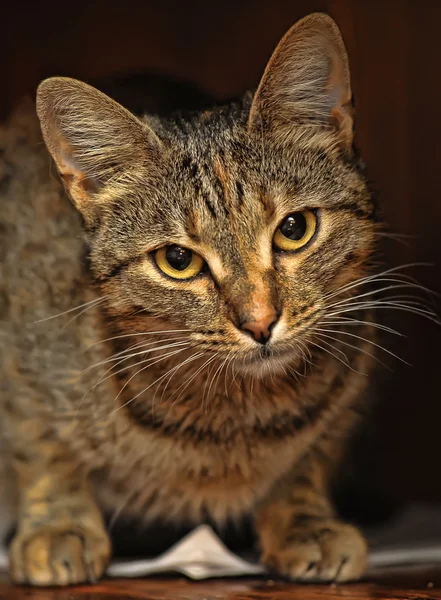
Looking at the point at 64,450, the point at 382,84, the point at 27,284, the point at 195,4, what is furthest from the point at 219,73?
the point at 64,450

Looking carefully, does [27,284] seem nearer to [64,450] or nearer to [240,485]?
[64,450]

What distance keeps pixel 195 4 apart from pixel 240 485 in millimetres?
977

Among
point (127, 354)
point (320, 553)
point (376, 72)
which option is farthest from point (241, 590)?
point (376, 72)

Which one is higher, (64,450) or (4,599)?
(64,450)

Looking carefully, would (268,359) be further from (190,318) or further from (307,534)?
(307,534)

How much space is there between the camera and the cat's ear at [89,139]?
1344 mm

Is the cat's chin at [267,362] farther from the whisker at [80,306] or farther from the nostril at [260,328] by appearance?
the whisker at [80,306]

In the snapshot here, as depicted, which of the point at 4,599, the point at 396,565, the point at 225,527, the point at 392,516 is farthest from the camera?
the point at 392,516

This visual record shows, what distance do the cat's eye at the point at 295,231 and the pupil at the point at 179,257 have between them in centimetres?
13

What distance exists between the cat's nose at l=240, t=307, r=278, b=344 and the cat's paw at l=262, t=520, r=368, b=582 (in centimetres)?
42

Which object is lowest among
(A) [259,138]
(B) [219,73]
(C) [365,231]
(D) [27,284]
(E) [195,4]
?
(D) [27,284]

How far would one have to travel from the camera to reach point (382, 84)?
1817 mm

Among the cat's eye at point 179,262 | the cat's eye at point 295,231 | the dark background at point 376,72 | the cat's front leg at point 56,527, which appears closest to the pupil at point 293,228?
the cat's eye at point 295,231

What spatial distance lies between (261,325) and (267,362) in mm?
99
